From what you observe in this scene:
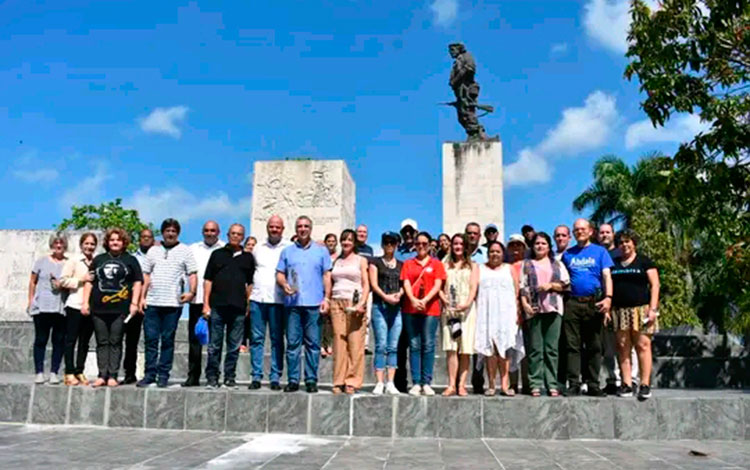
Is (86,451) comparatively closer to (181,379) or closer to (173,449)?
(173,449)

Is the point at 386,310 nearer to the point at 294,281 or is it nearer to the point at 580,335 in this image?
the point at 294,281

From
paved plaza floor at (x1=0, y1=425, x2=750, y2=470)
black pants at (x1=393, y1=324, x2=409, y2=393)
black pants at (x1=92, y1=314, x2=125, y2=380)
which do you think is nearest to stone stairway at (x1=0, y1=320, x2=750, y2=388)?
black pants at (x1=393, y1=324, x2=409, y2=393)

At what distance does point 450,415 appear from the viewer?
5219 mm

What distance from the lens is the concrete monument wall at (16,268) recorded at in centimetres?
1324

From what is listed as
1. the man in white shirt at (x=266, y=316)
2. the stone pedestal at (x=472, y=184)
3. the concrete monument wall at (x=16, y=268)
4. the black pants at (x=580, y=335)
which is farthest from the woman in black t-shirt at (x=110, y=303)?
the stone pedestal at (x=472, y=184)

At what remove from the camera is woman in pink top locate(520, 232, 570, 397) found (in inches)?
219

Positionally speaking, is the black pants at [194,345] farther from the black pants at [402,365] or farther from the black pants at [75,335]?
the black pants at [402,365]

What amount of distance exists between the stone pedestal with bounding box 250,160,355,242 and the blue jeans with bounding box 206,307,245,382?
714 cm

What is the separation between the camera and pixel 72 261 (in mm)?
6250

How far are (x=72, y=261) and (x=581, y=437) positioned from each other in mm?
5322

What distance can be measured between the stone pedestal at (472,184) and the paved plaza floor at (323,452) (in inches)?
376

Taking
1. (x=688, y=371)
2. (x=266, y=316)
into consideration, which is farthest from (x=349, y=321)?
(x=688, y=371)

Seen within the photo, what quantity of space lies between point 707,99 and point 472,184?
7.57 metres

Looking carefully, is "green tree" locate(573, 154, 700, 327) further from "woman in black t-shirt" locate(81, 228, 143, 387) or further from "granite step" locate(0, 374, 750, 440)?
"woman in black t-shirt" locate(81, 228, 143, 387)
